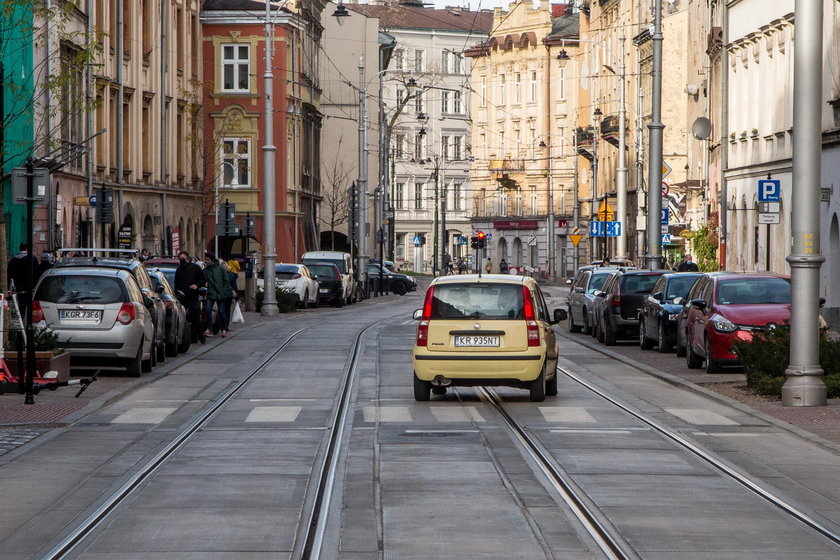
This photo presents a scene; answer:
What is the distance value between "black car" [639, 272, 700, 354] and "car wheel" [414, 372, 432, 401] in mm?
9790

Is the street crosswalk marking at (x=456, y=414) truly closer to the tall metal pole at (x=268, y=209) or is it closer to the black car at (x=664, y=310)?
the black car at (x=664, y=310)

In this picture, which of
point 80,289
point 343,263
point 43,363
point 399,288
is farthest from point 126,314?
point 399,288

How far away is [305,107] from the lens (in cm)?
7631

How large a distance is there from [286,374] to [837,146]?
1795 cm

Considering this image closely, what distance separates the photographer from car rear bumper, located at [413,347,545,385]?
18562 mm

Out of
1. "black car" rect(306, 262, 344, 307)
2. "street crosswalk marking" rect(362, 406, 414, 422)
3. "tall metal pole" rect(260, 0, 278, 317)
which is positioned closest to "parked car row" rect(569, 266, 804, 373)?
"street crosswalk marking" rect(362, 406, 414, 422)

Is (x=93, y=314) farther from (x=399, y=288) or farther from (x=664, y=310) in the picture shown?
(x=399, y=288)

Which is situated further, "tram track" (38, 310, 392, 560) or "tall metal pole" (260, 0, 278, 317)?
"tall metal pole" (260, 0, 278, 317)

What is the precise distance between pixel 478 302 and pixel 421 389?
1.27m

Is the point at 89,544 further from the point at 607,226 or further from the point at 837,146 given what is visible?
the point at 607,226

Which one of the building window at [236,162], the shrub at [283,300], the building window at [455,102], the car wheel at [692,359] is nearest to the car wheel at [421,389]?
the car wheel at [692,359]

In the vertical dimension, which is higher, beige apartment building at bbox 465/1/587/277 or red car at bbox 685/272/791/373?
beige apartment building at bbox 465/1/587/277

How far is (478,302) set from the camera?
18875 millimetres

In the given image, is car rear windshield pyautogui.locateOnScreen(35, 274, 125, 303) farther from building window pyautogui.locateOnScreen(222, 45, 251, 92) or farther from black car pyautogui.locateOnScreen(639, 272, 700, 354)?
building window pyautogui.locateOnScreen(222, 45, 251, 92)
